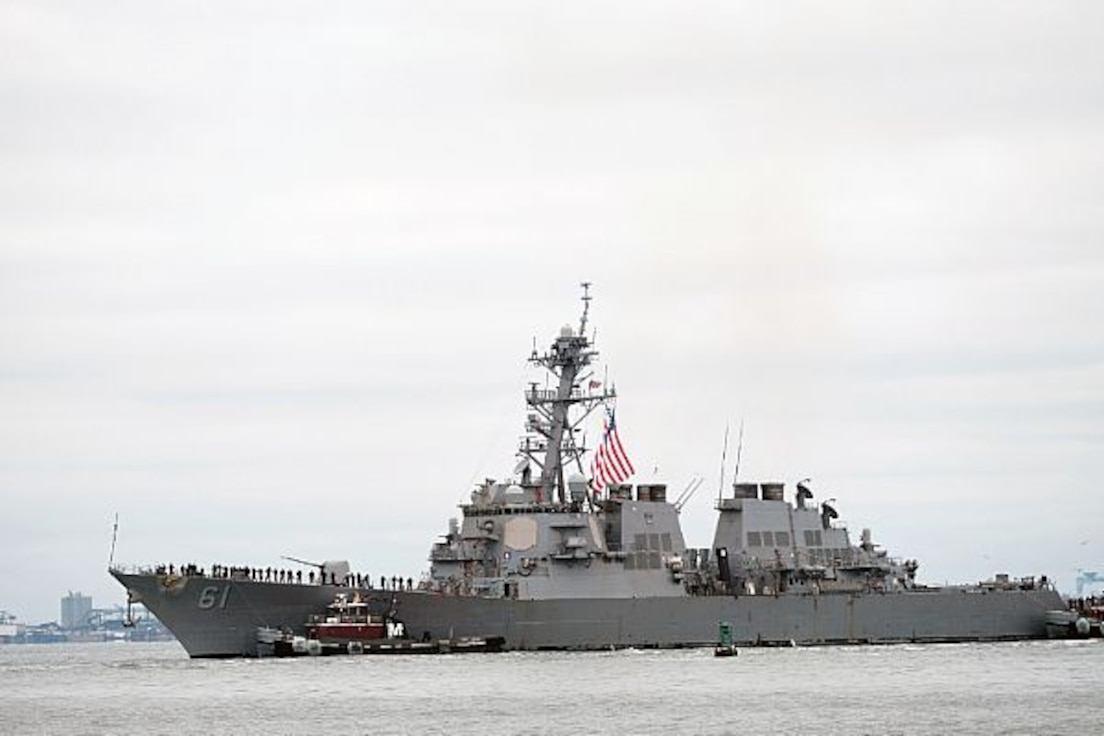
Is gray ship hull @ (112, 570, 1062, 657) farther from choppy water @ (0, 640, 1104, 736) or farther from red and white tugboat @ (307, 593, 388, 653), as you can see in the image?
choppy water @ (0, 640, 1104, 736)

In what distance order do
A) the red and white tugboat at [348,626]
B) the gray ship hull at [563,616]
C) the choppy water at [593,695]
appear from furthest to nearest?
1. the gray ship hull at [563,616]
2. the red and white tugboat at [348,626]
3. the choppy water at [593,695]

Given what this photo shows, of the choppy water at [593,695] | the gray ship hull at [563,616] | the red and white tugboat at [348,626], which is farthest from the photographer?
the gray ship hull at [563,616]

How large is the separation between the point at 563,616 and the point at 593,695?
51.3ft

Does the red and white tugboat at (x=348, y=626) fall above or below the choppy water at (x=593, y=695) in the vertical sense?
above

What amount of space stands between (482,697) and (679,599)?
1890 cm

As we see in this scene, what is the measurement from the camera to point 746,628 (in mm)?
71438

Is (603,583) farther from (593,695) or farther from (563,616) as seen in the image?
(593,695)

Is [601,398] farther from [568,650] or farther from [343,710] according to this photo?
[343,710]

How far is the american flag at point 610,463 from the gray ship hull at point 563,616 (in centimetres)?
382

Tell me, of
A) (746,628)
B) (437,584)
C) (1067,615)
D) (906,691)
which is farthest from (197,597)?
(1067,615)

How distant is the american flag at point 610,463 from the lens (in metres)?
69.1

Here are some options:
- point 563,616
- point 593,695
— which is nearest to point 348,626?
point 563,616

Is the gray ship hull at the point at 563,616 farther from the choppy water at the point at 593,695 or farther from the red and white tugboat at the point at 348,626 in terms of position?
the choppy water at the point at 593,695

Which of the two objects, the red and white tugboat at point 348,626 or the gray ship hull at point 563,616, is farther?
the gray ship hull at point 563,616
